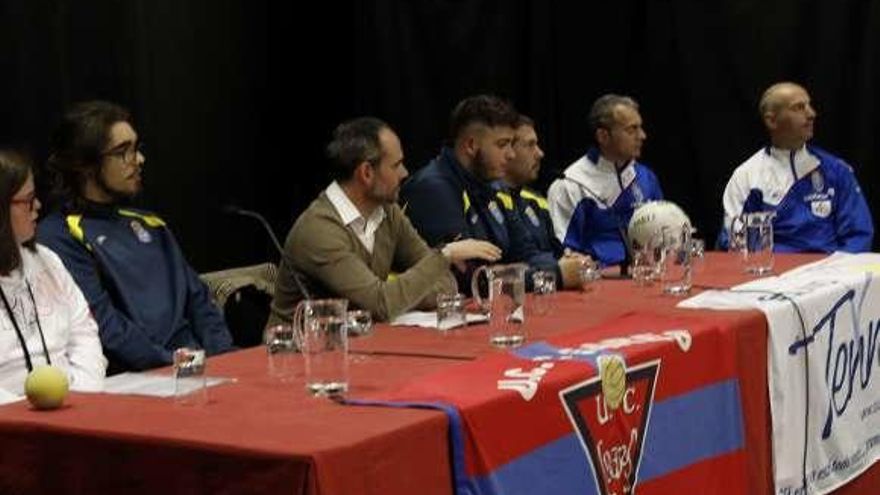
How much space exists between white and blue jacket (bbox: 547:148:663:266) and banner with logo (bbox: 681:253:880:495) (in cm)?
174

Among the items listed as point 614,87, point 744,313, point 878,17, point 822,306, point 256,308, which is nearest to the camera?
point 744,313

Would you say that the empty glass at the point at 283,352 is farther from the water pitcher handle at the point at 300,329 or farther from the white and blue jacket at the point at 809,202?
the white and blue jacket at the point at 809,202

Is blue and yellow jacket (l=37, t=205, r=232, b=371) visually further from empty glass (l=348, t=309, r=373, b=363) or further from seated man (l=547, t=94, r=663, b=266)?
seated man (l=547, t=94, r=663, b=266)

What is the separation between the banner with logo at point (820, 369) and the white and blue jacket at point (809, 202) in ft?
5.23

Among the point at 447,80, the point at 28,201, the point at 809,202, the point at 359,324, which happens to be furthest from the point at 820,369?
the point at 447,80

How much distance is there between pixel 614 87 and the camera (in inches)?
257

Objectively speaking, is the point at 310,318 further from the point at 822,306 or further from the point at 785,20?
the point at 785,20

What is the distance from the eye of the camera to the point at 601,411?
256cm

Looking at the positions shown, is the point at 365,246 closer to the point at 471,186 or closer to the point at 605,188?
the point at 471,186

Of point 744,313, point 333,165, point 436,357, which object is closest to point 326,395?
point 436,357

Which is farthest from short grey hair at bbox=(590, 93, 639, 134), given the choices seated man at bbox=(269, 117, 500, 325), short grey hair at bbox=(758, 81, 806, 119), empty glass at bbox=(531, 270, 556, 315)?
empty glass at bbox=(531, 270, 556, 315)

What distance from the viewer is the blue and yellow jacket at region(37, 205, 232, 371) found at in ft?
10.7

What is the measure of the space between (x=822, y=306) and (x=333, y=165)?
4.27ft

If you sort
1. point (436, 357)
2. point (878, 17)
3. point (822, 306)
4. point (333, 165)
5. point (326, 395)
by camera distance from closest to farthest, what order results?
point (326, 395)
point (436, 357)
point (822, 306)
point (333, 165)
point (878, 17)
